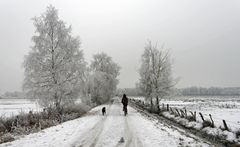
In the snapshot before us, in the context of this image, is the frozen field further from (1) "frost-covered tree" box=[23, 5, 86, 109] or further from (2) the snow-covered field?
(2) the snow-covered field

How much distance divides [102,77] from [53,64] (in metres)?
39.8

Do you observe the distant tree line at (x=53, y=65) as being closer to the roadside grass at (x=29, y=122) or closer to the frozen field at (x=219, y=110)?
the roadside grass at (x=29, y=122)

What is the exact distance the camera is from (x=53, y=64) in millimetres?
26812

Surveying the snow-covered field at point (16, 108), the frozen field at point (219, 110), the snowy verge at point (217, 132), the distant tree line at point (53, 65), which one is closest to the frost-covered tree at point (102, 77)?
the snow-covered field at point (16, 108)

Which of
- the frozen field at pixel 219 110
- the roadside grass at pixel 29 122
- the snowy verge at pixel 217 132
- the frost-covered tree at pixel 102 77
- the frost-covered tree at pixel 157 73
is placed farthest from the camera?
the frost-covered tree at pixel 102 77

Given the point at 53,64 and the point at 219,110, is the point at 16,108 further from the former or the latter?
the point at 219,110

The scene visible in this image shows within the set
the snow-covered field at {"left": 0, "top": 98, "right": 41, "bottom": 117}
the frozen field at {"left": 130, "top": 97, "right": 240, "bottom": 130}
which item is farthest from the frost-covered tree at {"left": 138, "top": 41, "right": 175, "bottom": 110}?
the snow-covered field at {"left": 0, "top": 98, "right": 41, "bottom": 117}

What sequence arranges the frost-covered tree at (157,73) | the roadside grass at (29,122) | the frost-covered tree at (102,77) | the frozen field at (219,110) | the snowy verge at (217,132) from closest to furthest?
the snowy verge at (217,132) → the roadside grass at (29,122) → the frozen field at (219,110) → the frost-covered tree at (157,73) → the frost-covered tree at (102,77)

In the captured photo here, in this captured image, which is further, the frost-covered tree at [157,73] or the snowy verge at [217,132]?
the frost-covered tree at [157,73]

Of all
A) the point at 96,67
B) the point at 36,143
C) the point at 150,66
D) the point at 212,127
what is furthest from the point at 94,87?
the point at 36,143

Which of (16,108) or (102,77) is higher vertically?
(102,77)

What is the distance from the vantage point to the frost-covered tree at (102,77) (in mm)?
63344

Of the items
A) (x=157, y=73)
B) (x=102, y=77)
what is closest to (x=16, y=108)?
(x=102, y=77)

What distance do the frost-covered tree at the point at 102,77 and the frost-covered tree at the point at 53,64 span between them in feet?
111
